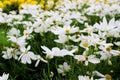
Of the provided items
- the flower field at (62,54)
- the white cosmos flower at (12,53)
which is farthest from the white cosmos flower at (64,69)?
the white cosmos flower at (12,53)

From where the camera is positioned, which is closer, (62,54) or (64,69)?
(62,54)

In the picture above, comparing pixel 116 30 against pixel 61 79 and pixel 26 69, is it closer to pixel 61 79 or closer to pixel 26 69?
pixel 61 79

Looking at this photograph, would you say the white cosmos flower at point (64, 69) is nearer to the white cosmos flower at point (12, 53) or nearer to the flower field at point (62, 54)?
the flower field at point (62, 54)

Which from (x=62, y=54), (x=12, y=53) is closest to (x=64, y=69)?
(x=62, y=54)

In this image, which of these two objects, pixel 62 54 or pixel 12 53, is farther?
pixel 12 53

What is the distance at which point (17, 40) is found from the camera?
2045 millimetres

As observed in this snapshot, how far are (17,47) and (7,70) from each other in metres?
0.27

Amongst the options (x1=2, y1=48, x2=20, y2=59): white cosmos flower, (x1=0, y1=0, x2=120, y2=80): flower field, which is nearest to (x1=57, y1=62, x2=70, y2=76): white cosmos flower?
(x1=0, y1=0, x2=120, y2=80): flower field

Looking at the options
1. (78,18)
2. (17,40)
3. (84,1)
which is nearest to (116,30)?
(17,40)

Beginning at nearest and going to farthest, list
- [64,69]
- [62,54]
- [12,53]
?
[62,54]
[64,69]
[12,53]

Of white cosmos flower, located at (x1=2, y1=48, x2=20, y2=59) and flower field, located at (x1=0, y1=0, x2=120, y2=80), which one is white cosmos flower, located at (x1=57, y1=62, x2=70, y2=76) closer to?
flower field, located at (x1=0, y1=0, x2=120, y2=80)

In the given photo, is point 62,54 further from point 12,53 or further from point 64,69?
Result: point 12,53

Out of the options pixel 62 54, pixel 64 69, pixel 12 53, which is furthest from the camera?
pixel 12 53

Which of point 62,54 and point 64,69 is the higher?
point 62,54
